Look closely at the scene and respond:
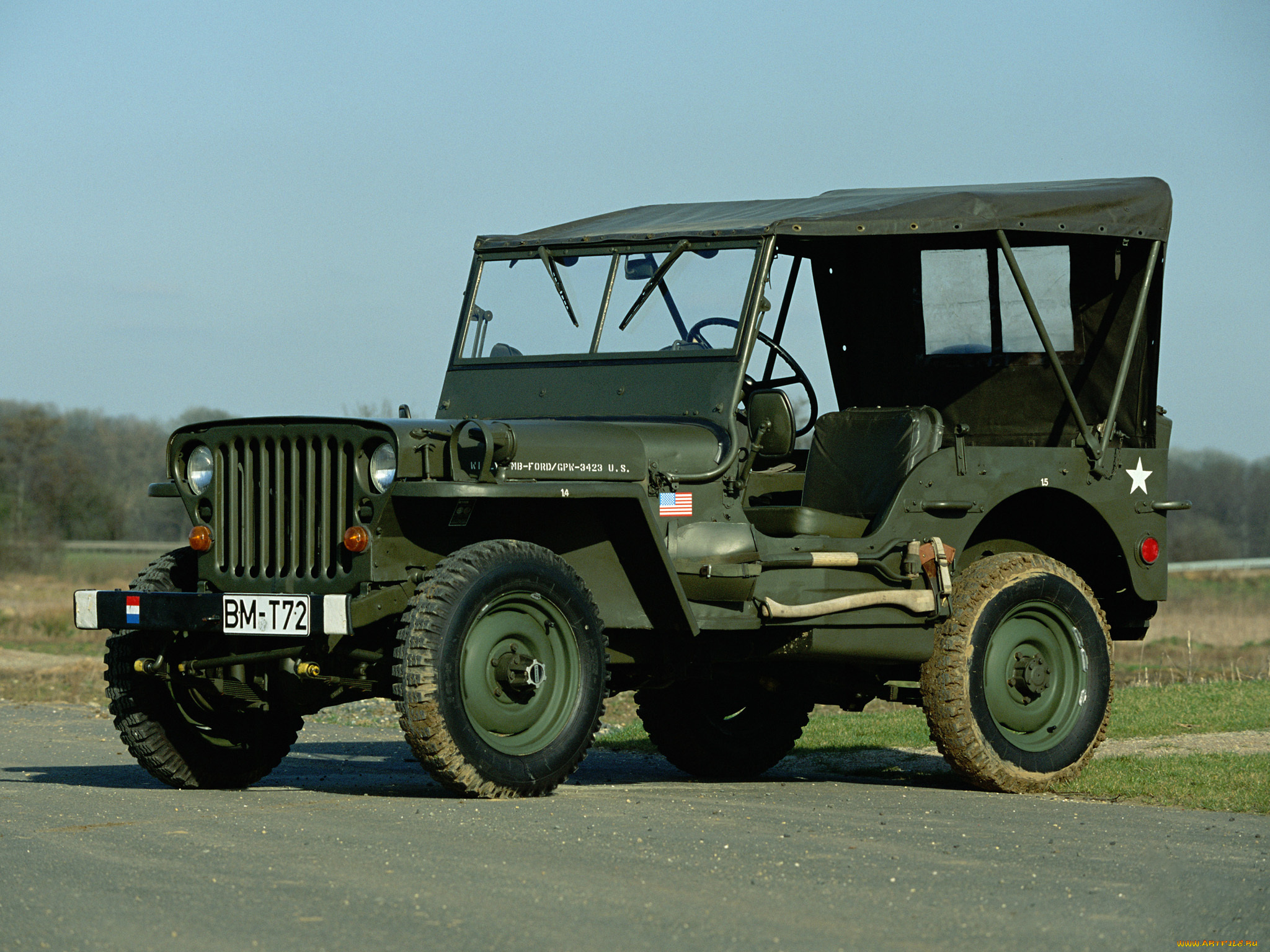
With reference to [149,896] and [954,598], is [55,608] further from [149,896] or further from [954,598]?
[149,896]

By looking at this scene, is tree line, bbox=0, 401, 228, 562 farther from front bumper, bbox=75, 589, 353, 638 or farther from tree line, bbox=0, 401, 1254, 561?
front bumper, bbox=75, 589, 353, 638

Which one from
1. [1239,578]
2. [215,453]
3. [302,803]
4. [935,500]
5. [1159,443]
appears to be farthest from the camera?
[1239,578]

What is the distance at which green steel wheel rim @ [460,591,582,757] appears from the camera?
747cm

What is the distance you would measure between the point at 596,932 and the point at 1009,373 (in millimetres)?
6641

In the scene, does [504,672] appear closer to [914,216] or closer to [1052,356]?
[914,216]

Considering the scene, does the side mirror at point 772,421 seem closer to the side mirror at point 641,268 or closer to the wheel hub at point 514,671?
the side mirror at point 641,268

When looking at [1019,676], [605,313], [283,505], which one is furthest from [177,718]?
[1019,676]

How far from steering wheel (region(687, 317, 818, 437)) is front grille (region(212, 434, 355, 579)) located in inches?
90.5

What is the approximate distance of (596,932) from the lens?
15.7 ft

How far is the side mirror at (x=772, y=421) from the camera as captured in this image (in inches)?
347

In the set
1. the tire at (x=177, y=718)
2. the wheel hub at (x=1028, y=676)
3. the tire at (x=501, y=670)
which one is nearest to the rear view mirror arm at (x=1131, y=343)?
the wheel hub at (x=1028, y=676)

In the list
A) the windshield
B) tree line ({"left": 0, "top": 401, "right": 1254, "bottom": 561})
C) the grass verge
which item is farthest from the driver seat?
tree line ({"left": 0, "top": 401, "right": 1254, "bottom": 561})

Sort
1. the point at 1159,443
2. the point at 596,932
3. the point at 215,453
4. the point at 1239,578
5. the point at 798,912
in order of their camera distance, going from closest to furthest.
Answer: the point at 596,932, the point at 798,912, the point at 215,453, the point at 1159,443, the point at 1239,578

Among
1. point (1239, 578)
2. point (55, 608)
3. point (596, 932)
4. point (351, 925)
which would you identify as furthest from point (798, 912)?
point (1239, 578)
